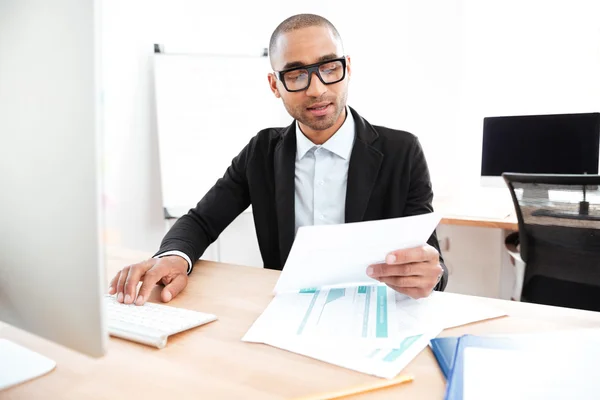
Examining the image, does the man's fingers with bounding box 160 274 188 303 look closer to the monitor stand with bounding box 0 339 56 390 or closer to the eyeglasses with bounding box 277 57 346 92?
the monitor stand with bounding box 0 339 56 390

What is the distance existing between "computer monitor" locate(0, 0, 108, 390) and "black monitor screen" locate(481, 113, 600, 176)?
2.38 metres

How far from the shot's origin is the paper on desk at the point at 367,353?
0.62 m

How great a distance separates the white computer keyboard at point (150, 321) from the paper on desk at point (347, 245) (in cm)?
19

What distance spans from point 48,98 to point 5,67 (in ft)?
0.26

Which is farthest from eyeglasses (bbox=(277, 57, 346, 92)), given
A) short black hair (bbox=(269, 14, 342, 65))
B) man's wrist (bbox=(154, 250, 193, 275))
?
man's wrist (bbox=(154, 250, 193, 275))

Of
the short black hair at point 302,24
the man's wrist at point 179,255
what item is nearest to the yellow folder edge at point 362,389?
the man's wrist at point 179,255

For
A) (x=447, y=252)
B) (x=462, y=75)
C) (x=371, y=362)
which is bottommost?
(x=447, y=252)

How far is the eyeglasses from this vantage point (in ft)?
4.05

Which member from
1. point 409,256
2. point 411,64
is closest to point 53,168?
point 409,256

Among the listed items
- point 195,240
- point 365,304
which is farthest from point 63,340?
point 195,240

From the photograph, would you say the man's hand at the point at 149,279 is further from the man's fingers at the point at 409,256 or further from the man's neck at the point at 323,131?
the man's neck at the point at 323,131

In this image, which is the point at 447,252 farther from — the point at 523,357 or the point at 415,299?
the point at 523,357

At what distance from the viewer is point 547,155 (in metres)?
2.32

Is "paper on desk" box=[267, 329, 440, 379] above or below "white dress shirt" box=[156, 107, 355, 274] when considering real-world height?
below
